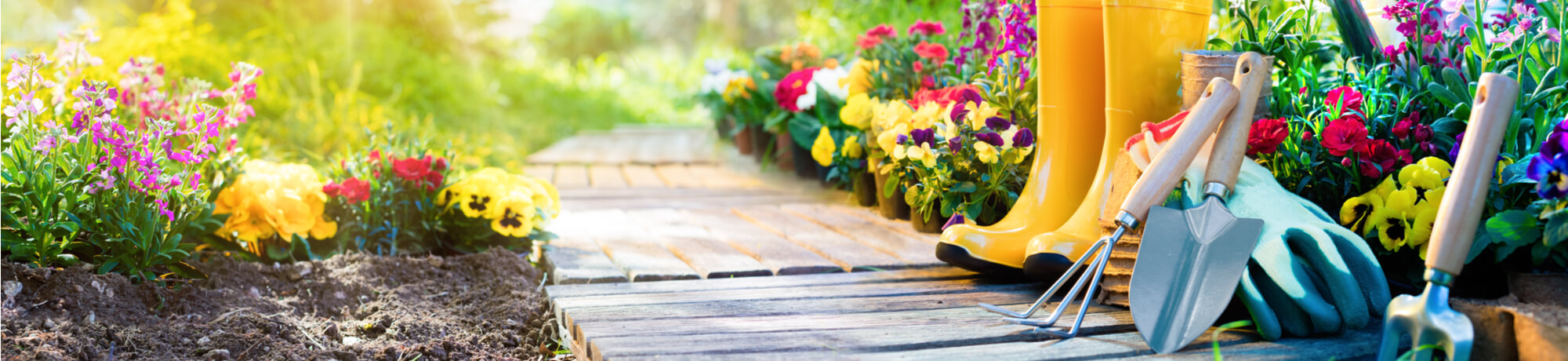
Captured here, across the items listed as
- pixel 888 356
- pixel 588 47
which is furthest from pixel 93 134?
pixel 588 47

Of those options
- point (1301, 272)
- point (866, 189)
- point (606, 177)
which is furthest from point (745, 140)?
point (1301, 272)

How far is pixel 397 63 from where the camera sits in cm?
643

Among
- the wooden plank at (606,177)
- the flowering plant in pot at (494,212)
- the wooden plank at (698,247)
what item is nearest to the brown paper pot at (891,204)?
the wooden plank at (698,247)

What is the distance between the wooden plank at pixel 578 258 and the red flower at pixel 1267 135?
1.03m

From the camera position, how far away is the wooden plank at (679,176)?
349cm

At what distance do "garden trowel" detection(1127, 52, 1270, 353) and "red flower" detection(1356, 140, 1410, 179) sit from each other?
30 cm

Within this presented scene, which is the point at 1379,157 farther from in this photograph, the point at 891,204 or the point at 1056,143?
the point at 891,204

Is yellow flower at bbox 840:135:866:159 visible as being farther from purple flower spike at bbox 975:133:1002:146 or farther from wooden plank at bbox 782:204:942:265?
purple flower spike at bbox 975:133:1002:146

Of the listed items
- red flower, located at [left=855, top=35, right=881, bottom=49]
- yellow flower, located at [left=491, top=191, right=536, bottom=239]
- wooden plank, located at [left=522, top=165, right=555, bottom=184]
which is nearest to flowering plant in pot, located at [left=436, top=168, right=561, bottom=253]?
yellow flower, located at [left=491, top=191, right=536, bottom=239]

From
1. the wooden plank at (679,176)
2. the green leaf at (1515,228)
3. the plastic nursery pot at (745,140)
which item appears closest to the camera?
the green leaf at (1515,228)

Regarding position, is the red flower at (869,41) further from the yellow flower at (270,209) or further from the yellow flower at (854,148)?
the yellow flower at (270,209)

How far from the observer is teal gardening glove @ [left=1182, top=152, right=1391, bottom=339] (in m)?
1.27

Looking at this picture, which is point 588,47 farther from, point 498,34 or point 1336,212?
point 1336,212

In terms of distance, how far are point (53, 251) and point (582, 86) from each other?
7.83 meters
